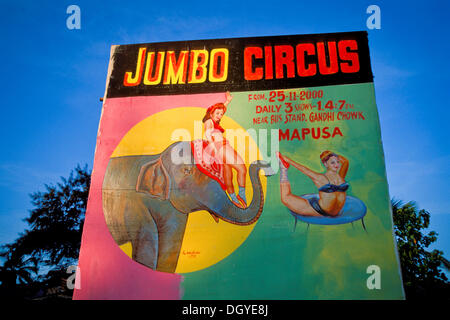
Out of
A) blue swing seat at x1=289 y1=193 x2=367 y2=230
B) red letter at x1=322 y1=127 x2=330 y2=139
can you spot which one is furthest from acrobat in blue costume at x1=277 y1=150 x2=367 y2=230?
red letter at x1=322 y1=127 x2=330 y2=139

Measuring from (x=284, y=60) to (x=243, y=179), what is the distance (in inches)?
174

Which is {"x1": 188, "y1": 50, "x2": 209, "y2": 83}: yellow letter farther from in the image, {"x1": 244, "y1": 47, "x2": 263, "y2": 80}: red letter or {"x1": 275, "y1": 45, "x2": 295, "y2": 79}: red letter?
{"x1": 275, "y1": 45, "x2": 295, "y2": 79}: red letter

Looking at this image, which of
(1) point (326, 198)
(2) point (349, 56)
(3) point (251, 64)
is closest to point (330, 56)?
(2) point (349, 56)

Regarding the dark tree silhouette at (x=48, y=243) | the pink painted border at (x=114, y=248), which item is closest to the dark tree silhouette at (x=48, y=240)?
the dark tree silhouette at (x=48, y=243)

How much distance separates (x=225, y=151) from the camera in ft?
37.2

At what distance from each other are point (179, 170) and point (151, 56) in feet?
15.1

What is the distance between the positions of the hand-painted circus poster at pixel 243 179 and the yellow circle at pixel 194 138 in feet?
0.11

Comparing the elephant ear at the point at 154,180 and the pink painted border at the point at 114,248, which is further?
the elephant ear at the point at 154,180

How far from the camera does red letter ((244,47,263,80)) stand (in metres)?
12.2

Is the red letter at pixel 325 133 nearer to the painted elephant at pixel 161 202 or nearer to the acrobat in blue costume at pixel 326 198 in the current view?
the acrobat in blue costume at pixel 326 198

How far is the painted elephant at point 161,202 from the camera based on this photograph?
10.5m

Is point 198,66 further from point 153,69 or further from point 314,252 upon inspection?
point 314,252
